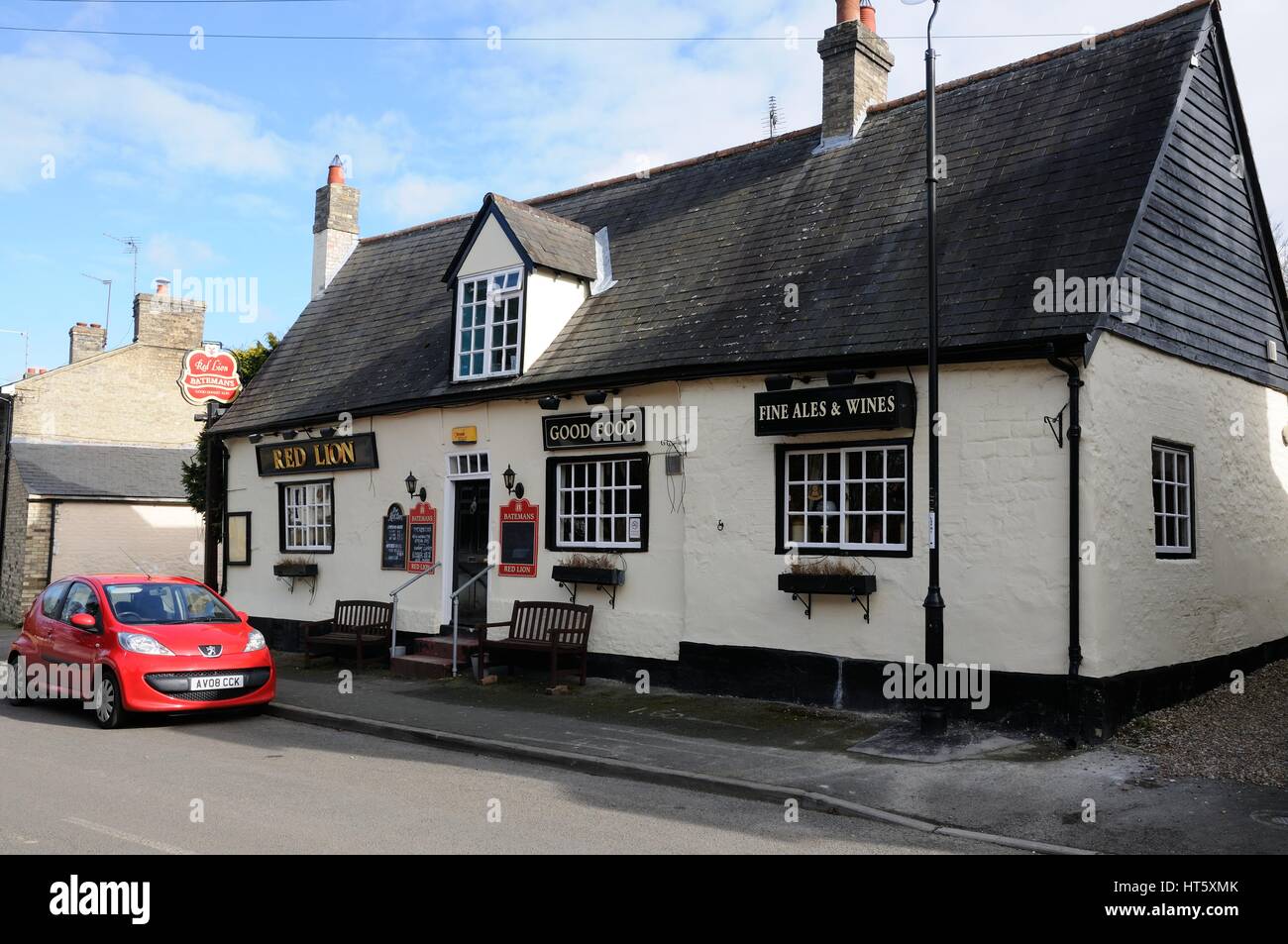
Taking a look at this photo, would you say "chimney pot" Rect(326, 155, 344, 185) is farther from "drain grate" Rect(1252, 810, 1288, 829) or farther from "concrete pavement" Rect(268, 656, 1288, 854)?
"drain grate" Rect(1252, 810, 1288, 829)

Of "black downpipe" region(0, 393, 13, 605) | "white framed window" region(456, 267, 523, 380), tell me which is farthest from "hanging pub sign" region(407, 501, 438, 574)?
"black downpipe" region(0, 393, 13, 605)

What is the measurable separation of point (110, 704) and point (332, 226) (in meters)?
12.9

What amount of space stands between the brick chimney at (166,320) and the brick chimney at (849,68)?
2207 centimetres

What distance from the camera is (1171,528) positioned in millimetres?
11602

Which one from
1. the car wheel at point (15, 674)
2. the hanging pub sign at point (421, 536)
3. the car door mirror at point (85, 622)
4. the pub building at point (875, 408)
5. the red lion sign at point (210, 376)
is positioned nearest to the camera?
the pub building at point (875, 408)

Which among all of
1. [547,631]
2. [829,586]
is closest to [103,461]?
[547,631]

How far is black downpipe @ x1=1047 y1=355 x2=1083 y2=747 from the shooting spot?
381 inches

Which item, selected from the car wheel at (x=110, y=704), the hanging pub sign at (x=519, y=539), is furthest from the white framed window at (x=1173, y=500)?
the car wheel at (x=110, y=704)

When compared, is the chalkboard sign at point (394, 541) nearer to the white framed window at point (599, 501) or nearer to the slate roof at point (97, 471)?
the white framed window at point (599, 501)

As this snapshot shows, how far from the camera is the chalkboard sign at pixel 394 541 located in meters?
16.2
